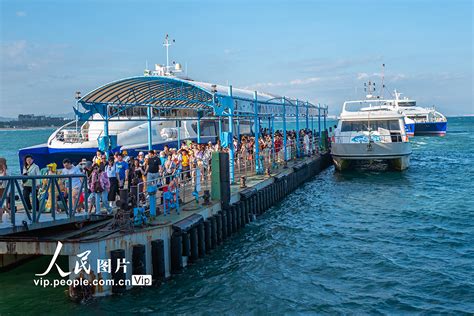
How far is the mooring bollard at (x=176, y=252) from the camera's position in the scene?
448 inches

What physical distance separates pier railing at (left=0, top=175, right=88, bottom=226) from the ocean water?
184 cm

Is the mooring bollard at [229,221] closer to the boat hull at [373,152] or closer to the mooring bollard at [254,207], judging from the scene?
the mooring bollard at [254,207]

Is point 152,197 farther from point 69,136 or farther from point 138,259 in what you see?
point 69,136

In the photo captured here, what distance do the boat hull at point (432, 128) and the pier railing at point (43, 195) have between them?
7974 centimetres

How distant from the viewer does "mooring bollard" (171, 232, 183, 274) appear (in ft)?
37.4

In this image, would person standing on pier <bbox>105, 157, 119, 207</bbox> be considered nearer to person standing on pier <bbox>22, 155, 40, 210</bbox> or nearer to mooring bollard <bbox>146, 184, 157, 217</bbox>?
mooring bollard <bbox>146, 184, 157, 217</bbox>

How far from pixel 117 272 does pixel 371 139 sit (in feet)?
71.4

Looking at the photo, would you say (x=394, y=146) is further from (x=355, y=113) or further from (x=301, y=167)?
(x=301, y=167)

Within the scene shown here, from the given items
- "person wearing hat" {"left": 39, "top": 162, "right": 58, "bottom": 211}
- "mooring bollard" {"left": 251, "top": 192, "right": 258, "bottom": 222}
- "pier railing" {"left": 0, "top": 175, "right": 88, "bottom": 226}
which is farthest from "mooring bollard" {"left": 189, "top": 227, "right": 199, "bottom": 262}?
"mooring bollard" {"left": 251, "top": 192, "right": 258, "bottom": 222}

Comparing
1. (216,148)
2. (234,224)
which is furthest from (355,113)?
(234,224)

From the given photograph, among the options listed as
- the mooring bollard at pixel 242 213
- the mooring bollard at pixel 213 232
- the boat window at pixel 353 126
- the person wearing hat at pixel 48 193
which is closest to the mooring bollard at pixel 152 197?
the mooring bollard at pixel 213 232

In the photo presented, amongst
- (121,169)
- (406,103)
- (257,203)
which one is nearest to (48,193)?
(121,169)

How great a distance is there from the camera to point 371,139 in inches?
1120

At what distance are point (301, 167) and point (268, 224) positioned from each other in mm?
9590
